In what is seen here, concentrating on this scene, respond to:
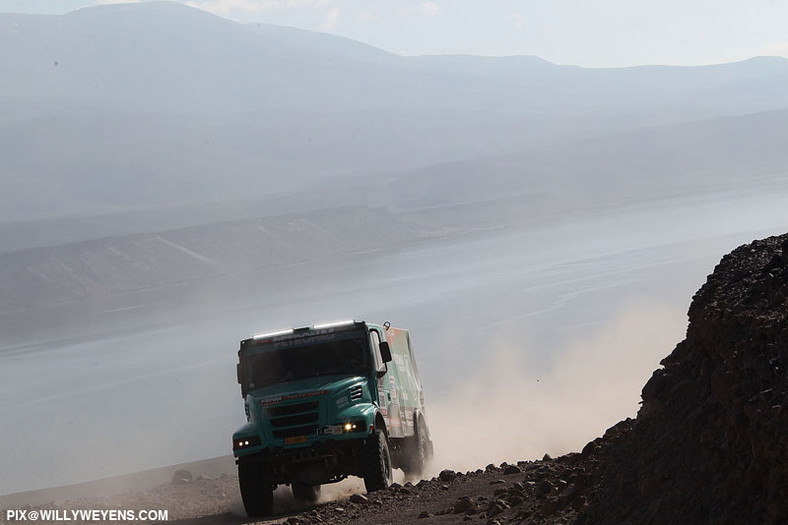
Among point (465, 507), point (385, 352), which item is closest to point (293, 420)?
point (385, 352)

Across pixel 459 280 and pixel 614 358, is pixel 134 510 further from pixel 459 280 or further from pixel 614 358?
pixel 459 280

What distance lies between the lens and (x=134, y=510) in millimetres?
17141

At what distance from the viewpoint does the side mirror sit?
51.8ft

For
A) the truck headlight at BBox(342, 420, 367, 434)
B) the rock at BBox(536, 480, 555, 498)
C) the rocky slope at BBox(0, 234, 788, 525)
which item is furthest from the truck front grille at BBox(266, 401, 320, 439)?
the rock at BBox(536, 480, 555, 498)

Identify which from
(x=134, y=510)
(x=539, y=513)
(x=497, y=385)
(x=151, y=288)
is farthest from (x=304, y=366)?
(x=151, y=288)

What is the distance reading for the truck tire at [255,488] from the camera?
1473 centimetres

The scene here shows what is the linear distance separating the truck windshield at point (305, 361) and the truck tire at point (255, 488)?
49.9 inches

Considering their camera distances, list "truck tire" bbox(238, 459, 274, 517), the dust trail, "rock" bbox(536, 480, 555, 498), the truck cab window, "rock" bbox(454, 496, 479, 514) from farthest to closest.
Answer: the dust trail → the truck cab window → "truck tire" bbox(238, 459, 274, 517) → "rock" bbox(454, 496, 479, 514) → "rock" bbox(536, 480, 555, 498)

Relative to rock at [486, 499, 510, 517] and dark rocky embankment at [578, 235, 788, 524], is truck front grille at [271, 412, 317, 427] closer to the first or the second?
rock at [486, 499, 510, 517]

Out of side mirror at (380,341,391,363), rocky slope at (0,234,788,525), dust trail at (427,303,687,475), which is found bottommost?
dust trail at (427,303,687,475)

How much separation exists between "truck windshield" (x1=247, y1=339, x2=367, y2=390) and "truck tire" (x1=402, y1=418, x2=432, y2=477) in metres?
2.49

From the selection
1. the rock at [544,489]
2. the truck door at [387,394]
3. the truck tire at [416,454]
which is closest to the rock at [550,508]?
the rock at [544,489]

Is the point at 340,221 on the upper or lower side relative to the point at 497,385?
upper

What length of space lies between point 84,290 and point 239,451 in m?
99.9
